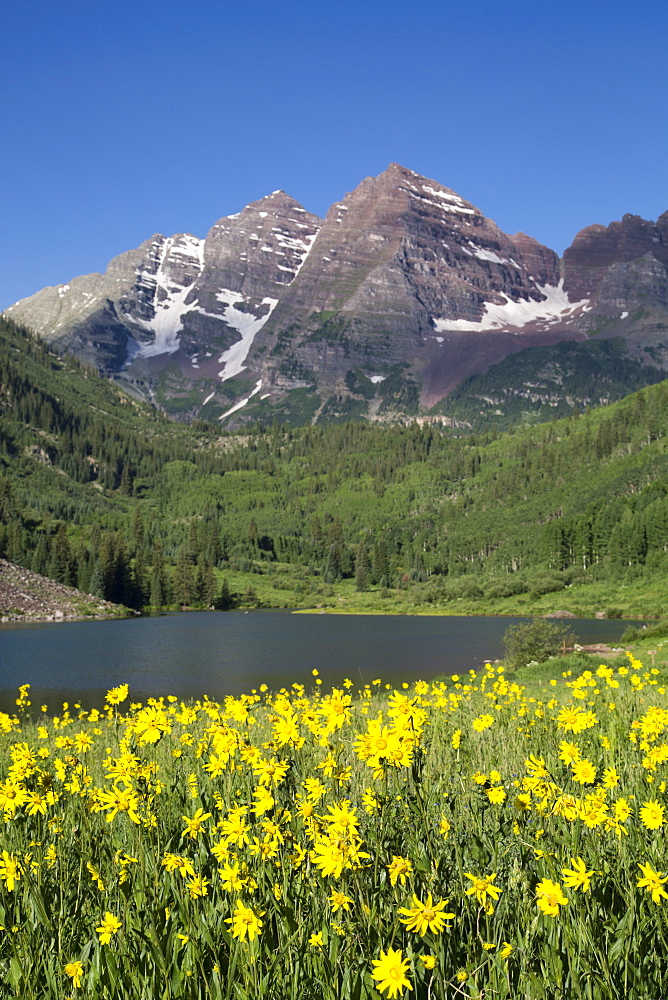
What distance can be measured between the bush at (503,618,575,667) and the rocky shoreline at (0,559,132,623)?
255 feet

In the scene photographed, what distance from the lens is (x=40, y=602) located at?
103 metres

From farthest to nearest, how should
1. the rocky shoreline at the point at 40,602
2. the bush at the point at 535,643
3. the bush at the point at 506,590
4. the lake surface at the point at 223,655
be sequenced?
the bush at the point at 506,590 → the rocky shoreline at the point at 40,602 → the lake surface at the point at 223,655 → the bush at the point at 535,643

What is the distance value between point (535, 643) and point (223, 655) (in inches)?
1164

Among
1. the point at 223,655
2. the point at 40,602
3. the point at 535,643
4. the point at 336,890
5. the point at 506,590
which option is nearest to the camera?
the point at 336,890

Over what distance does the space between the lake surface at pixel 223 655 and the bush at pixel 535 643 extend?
5.50 metres

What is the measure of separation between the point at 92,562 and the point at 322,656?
9779 centimetres

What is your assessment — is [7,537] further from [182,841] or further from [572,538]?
[182,841]

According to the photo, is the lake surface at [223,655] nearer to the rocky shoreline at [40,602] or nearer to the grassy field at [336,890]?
the rocky shoreline at [40,602]

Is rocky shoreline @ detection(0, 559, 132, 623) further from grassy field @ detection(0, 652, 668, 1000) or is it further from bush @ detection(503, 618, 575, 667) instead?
grassy field @ detection(0, 652, 668, 1000)

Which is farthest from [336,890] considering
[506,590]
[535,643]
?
[506,590]

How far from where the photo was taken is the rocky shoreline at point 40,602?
97688 millimetres

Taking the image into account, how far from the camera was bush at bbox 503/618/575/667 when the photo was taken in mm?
39000

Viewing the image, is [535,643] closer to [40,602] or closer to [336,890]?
[336,890]

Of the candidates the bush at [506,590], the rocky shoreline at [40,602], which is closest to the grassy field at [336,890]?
the rocky shoreline at [40,602]
